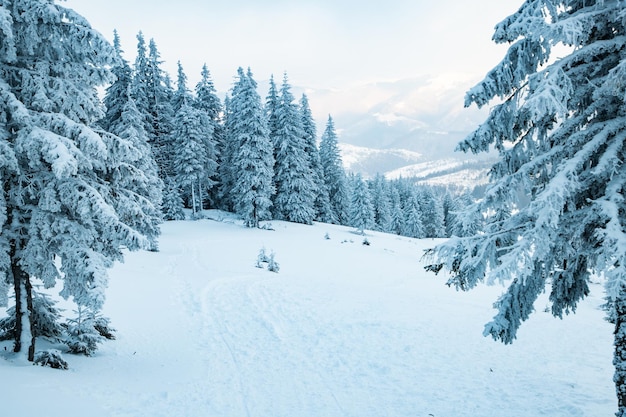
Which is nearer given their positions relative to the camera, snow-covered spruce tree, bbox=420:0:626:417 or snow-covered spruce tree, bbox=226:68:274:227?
snow-covered spruce tree, bbox=420:0:626:417

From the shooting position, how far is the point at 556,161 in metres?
6.46

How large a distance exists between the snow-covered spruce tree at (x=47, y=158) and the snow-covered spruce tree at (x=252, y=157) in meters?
28.7

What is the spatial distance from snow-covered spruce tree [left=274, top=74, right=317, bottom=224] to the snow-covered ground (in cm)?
2273

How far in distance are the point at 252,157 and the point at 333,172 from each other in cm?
2050

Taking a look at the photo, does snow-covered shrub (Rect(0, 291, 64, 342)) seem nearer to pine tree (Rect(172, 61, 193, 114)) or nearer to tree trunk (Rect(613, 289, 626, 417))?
tree trunk (Rect(613, 289, 626, 417))

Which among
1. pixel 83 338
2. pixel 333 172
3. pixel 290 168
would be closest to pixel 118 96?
pixel 290 168

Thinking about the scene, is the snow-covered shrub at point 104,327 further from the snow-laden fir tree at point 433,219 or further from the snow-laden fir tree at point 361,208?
the snow-laden fir tree at point 433,219

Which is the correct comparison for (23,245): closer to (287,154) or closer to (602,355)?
(602,355)

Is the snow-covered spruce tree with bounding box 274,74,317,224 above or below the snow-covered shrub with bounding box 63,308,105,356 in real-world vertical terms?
above

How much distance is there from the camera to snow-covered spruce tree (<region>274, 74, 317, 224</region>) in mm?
42188

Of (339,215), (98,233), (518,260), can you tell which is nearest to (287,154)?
(339,215)

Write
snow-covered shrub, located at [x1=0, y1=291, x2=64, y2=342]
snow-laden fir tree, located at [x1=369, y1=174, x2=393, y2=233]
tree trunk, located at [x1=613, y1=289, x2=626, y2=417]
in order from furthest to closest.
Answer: snow-laden fir tree, located at [x1=369, y1=174, x2=393, y2=233] < snow-covered shrub, located at [x1=0, y1=291, x2=64, y2=342] < tree trunk, located at [x1=613, y1=289, x2=626, y2=417]

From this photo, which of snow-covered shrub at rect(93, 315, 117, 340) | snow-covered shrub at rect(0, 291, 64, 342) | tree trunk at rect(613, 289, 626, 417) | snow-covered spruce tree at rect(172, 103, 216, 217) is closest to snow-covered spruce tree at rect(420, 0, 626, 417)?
tree trunk at rect(613, 289, 626, 417)

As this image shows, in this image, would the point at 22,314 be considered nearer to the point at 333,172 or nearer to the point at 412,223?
the point at 333,172
